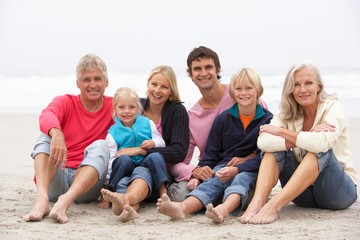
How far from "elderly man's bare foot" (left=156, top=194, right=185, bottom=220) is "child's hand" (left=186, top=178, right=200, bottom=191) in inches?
20.1

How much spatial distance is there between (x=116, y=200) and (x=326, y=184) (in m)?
1.51

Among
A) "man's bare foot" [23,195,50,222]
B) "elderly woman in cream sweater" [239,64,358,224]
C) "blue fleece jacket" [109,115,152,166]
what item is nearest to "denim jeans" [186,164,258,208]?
"elderly woman in cream sweater" [239,64,358,224]

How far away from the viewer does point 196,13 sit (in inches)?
895

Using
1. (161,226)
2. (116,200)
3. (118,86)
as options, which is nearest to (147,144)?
(116,200)

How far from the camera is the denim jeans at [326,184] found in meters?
2.90

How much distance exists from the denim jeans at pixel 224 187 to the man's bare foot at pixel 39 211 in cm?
104

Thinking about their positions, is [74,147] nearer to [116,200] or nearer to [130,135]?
[130,135]

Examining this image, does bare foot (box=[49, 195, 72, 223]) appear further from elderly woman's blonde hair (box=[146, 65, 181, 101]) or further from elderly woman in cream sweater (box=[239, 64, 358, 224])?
elderly woman's blonde hair (box=[146, 65, 181, 101])

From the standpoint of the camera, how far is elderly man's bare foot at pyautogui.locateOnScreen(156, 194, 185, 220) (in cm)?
271

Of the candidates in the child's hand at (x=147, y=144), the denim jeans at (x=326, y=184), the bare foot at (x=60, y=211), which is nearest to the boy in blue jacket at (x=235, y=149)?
the denim jeans at (x=326, y=184)

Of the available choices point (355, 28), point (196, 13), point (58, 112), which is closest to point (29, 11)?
point (196, 13)

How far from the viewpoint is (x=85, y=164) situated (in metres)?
3.04

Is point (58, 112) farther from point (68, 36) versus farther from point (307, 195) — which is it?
point (68, 36)

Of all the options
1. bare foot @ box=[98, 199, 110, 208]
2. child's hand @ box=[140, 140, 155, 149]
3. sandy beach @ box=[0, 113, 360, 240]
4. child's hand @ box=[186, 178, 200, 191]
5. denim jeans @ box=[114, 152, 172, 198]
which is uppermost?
child's hand @ box=[140, 140, 155, 149]
